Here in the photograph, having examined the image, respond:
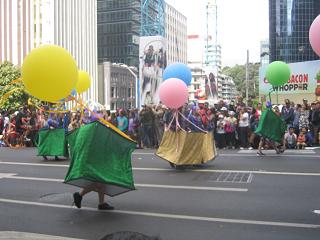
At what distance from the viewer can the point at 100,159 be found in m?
7.94

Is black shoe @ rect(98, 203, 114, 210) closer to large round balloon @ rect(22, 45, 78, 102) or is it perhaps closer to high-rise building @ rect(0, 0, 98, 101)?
large round balloon @ rect(22, 45, 78, 102)

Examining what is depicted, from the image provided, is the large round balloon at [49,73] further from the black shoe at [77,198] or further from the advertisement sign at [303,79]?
the advertisement sign at [303,79]

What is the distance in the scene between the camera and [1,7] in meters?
72.6

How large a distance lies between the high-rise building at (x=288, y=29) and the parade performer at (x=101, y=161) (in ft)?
290

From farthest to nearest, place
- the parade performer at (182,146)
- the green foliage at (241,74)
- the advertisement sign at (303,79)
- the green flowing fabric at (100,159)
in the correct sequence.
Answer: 1. the green foliage at (241,74)
2. the advertisement sign at (303,79)
3. the parade performer at (182,146)
4. the green flowing fabric at (100,159)

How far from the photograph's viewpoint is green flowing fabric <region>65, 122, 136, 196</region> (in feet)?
25.5

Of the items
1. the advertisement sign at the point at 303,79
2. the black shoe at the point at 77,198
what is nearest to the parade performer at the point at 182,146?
the black shoe at the point at 77,198

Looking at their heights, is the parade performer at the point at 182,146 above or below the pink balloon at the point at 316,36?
below

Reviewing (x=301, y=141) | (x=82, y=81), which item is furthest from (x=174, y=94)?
(x=301, y=141)

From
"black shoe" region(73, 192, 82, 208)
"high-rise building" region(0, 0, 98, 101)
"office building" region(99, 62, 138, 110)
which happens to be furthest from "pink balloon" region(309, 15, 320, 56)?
"office building" region(99, 62, 138, 110)

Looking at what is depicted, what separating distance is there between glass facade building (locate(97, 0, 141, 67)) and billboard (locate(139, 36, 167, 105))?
8751 centimetres

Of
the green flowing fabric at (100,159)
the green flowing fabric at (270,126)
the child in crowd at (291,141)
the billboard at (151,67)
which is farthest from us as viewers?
the billboard at (151,67)

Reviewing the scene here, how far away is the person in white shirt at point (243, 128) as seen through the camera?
18547mm

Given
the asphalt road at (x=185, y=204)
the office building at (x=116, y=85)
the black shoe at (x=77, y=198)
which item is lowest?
the asphalt road at (x=185, y=204)
